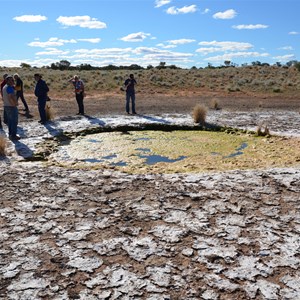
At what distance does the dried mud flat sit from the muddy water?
0.90 metres

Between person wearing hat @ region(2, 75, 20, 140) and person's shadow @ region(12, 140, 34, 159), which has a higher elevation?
person wearing hat @ region(2, 75, 20, 140)

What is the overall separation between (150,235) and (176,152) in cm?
480

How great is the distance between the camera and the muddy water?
791cm

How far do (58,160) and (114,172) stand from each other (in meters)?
1.73

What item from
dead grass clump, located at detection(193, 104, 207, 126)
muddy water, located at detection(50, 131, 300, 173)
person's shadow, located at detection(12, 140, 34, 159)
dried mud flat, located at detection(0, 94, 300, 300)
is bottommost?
dried mud flat, located at detection(0, 94, 300, 300)

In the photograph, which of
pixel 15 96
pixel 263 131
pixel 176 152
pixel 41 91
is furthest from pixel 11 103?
pixel 263 131

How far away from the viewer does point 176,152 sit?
9.36 meters

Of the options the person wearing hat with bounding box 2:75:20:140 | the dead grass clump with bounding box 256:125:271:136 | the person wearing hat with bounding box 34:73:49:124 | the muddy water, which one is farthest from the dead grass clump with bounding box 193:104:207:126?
the person wearing hat with bounding box 2:75:20:140

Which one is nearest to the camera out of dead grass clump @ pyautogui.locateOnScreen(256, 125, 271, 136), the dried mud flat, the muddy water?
the dried mud flat

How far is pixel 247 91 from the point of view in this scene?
28.7 m

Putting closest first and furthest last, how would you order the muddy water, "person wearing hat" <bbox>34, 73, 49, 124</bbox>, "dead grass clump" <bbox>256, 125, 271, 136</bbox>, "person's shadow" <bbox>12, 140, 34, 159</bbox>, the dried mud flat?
1. the dried mud flat
2. the muddy water
3. "person's shadow" <bbox>12, 140, 34, 159</bbox>
4. "dead grass clump" <bbox>256, 125, 271, 136</bbox>
5. "person wearing hat" <bbox>34, 73, 49, 124</bbox>

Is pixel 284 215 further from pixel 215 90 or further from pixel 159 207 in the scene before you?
pixel 215 90

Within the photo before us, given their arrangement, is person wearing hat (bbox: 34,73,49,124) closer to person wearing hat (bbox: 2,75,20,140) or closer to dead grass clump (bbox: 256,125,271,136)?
person wearing hat (bbox: 2,75,20,140)

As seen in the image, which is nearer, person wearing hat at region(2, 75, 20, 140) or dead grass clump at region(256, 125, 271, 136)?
person wearing hat at region(2, 75, 20, 140)
